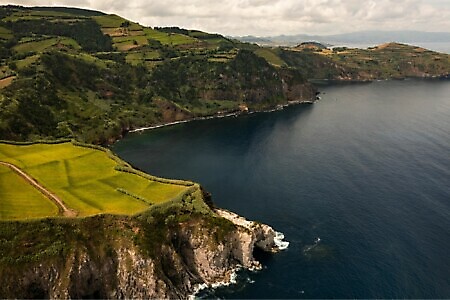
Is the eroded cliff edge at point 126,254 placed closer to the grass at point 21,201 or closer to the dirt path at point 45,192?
the dirt path at point 45,192

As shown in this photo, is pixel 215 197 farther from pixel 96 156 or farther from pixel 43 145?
pixel 43 145

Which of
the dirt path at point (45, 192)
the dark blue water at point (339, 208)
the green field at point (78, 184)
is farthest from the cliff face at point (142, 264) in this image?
the green field at point (78, 184)

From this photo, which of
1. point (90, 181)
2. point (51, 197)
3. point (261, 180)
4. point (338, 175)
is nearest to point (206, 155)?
point (261, 180)

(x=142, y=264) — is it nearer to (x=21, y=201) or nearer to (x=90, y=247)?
(x=90, y=247)

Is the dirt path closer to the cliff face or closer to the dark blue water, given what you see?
the cliff face

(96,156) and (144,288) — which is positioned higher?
(96,156)
